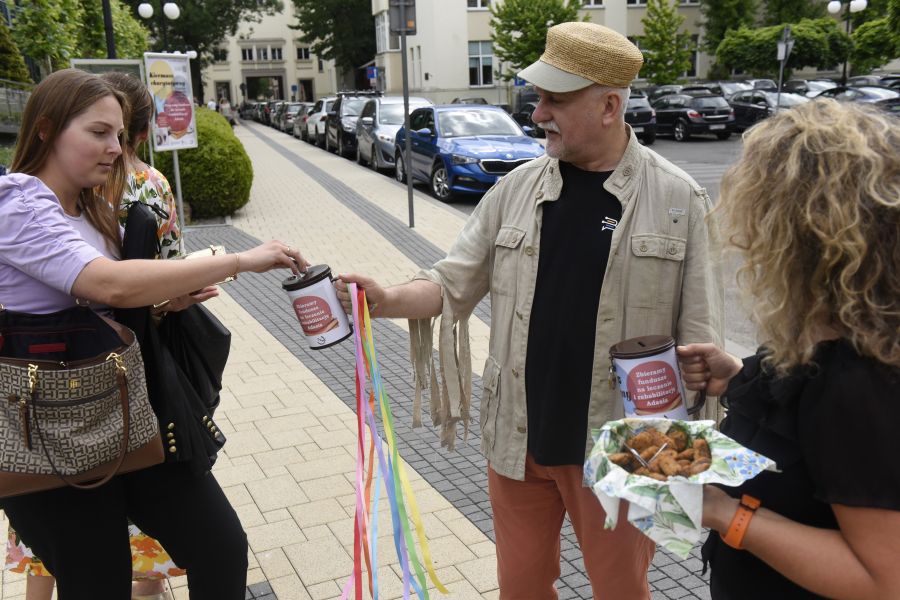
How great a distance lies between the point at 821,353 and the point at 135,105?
130 inches

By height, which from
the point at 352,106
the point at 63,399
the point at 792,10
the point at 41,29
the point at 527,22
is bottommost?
the point at 63,399

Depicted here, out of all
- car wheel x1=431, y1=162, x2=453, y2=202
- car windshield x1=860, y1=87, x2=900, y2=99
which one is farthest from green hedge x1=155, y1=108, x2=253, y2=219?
car windshield x1=860, y1=87, x2=900, y2=99

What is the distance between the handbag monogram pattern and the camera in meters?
2.04

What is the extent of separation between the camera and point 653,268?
231cm

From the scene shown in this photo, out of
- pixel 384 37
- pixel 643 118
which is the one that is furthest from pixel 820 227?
pixel 384 37

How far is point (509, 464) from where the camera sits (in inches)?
97.4

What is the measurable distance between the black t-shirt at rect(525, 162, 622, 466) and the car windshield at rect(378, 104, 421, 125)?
53.5ft

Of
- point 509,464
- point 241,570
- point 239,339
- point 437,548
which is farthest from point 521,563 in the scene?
point 239,339

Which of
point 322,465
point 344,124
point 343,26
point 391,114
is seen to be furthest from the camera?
point 343,26

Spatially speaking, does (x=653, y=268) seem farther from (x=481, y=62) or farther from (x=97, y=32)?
(x=481, y=62)

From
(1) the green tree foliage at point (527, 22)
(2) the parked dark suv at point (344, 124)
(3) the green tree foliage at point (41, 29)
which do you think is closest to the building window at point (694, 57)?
(1) the green tree foliage at point (527, 22)

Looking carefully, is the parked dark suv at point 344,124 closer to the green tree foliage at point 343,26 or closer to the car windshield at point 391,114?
the car windshield at point 391,114

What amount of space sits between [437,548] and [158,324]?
1.71 metres

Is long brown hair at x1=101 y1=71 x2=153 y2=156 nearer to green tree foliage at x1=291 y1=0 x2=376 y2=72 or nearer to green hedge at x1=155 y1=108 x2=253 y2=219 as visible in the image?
green hedge at x1=155 y1=108 x2=253 y2=219
